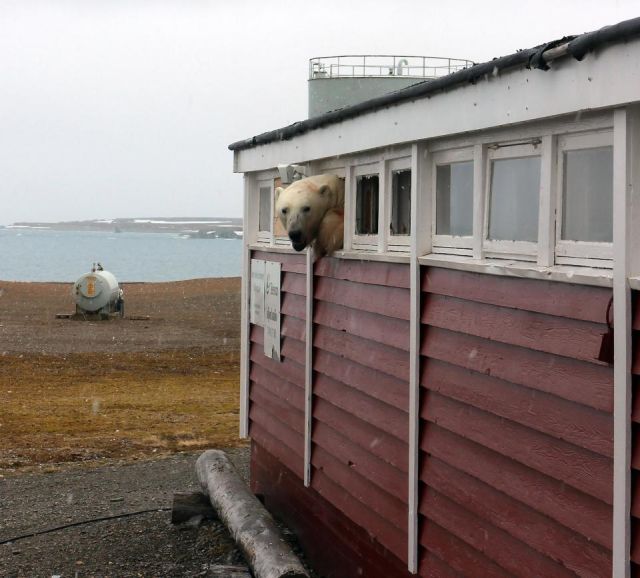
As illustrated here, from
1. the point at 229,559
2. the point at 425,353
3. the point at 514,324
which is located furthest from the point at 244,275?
the point at 514,324

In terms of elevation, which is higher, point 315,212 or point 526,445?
point 315,212

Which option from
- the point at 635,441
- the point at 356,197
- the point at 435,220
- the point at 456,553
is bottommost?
the point at 456,553

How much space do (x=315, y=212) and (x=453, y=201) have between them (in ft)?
6.58

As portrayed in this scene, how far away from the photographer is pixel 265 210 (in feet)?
34.1

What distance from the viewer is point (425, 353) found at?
20.1 feet

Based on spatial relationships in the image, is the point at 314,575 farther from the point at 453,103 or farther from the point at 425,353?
the point at 453,103

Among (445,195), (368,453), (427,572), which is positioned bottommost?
(427,572)

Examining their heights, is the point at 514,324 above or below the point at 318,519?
above

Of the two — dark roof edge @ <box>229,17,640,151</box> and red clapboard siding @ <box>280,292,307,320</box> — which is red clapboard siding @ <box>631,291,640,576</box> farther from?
red clapboard siding @ <box>280,292,307,320</box>

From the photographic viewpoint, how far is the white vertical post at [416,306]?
6.22m

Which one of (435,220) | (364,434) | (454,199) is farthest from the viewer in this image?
(364,434)

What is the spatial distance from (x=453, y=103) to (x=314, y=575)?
14.7ft

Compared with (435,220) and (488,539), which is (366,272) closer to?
(435,220)

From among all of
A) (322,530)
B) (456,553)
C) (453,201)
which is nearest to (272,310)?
(322,530)
